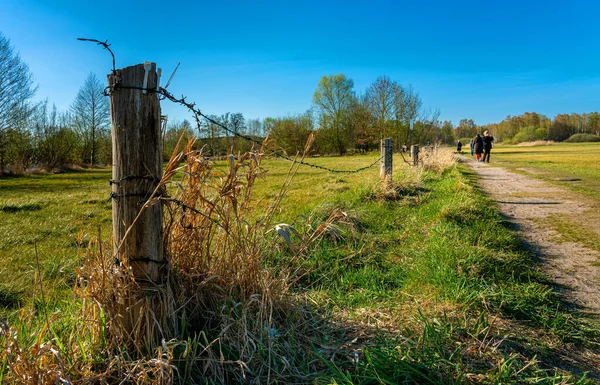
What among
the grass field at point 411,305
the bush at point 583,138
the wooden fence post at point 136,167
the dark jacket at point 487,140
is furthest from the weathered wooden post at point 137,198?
the bush at point 583,138

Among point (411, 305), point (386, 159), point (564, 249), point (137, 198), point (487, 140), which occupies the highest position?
point (487, 140)

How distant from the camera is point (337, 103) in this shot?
50188 mm

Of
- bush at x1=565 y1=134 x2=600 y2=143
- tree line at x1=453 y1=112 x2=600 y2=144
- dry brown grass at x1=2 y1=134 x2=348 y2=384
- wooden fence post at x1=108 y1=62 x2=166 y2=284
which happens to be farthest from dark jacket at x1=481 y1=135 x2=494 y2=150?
bush at x1=565 y1=134 x2=600 y2=143

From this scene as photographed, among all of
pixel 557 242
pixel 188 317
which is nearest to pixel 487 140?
pixel 557 242

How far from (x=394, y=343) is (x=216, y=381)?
1.17 m

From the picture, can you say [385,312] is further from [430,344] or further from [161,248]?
[161,248]

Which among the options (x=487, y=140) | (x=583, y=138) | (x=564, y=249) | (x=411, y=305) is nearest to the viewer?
(x=411, y=305)

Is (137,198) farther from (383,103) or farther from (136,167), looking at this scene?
(383,103)

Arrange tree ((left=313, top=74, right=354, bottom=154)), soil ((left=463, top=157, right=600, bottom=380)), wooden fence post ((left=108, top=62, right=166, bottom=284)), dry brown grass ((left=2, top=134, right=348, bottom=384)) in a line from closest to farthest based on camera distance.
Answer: dry brown grass ((left=2, top=134, right=348, bottom=384)) < wooden fence post ((left=108, top=62, right=166, bottom=284)) < soil ((left=463, top=157, right=600, bottom=380)) < tree ((left=313, top=74, right=354, bottom=154))

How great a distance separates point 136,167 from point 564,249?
205 inches

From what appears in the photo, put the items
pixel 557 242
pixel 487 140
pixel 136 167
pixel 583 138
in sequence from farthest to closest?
pixel 583 138 < pixel 487 140 < pixel 557 242 < pixel 136 167

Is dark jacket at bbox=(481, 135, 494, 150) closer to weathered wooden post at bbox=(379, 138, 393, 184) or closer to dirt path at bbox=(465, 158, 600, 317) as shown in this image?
dirt path at bbox=(465, 158, 600, 317)

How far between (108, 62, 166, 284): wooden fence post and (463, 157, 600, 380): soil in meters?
2.72

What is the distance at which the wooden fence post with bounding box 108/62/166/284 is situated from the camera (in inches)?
86.4
